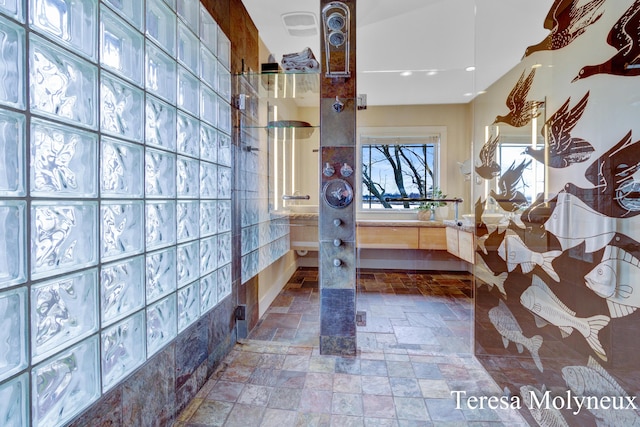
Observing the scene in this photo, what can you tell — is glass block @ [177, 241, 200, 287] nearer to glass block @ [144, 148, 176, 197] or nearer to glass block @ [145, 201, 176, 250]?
glass block @ [145, 201, 176, 250]

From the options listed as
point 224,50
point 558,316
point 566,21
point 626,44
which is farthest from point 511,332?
point 224,50

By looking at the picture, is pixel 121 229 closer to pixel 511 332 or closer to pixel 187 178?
pixel 187 178

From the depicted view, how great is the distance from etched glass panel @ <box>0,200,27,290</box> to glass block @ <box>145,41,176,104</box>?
671 millimetres

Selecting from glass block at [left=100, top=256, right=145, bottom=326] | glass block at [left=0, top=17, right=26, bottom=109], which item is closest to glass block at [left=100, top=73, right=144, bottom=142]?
glass block at [left=0, top=17, right=26, bottom=109]

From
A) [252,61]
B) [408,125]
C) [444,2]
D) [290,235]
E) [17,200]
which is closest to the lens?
[17,200]

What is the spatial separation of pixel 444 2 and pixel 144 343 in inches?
107

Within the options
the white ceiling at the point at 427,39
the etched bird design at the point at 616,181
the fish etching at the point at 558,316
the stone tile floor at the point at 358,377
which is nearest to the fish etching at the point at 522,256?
the fish etching at the point at 558,316

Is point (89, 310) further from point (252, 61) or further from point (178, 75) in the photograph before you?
point (252, 61)

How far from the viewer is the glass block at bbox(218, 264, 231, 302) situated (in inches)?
68.9

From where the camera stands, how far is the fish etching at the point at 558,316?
1095 mm

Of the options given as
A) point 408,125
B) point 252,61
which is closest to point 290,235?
point 252,61

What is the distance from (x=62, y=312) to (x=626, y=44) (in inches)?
82.4

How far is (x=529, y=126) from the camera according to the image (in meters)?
1.48

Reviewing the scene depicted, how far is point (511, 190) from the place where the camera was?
5.27 ft
